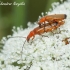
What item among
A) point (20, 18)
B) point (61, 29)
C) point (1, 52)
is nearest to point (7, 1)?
point (20, 18)

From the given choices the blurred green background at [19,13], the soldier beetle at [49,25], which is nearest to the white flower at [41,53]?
the soldier beetle at [49,25]

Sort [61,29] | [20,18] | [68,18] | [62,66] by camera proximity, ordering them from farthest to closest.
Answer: [20,18], [68,18], [61,29], [62,66]

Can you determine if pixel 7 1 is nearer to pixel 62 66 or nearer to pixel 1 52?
pixel 1 52

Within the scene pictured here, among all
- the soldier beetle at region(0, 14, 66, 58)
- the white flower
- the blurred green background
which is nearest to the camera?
the white flower

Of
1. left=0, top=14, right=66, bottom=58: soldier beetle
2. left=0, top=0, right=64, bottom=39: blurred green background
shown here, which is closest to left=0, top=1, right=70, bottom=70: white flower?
left=0, top=14, right=66, bottom=58: soldier beetle

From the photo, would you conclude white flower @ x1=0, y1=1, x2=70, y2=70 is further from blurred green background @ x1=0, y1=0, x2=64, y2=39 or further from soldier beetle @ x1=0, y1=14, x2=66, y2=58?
blurred green background @ x1=0, y1=0, x2=64, y2=39

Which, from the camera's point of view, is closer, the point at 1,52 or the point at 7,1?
the point at 1,52
